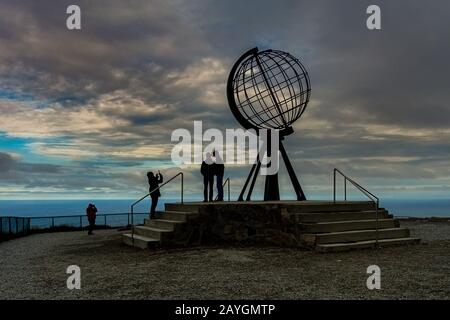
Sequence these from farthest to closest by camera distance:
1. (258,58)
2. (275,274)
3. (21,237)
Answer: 1. (21,237)
2. (258,58)
3. (275,274)

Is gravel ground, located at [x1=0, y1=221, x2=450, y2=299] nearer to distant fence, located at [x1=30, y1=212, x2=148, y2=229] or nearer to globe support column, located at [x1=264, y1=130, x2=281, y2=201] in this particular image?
globe support column, located at [x1=264, y1=130, x2=281, y2=201]

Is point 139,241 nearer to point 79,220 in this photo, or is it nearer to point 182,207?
point 182,207

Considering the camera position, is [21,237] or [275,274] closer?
[275,274]

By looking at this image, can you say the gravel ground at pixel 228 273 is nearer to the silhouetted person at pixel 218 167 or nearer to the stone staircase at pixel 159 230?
the stone staircase at pixel 159 230

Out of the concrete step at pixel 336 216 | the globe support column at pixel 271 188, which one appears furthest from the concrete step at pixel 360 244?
the globe support column at pixel 271 188

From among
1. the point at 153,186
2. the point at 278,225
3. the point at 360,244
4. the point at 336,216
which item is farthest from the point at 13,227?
the point at 360,244

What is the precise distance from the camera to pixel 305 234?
1233 centimetres

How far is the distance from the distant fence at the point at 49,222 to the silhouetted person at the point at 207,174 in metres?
8.19

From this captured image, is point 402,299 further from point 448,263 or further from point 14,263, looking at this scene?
point 14,263

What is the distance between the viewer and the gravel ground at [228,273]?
7.58 metres

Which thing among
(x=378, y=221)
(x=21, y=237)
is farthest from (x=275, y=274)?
(x=21, y=237)

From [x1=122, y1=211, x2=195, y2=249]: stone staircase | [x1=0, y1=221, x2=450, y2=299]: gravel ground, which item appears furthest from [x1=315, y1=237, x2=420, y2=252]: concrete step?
[x1=122, y1=211, x2=195, y2=249]: stone staircase

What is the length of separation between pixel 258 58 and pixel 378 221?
7.63 metres
